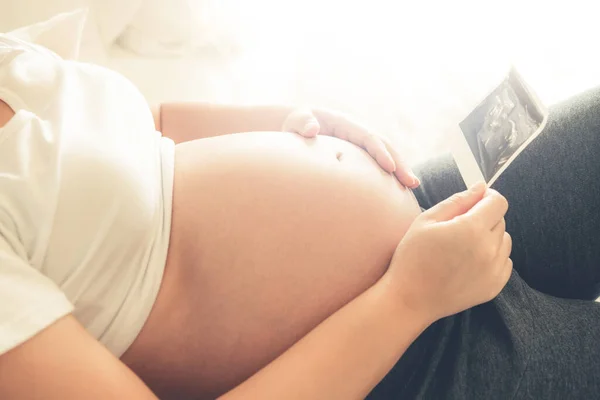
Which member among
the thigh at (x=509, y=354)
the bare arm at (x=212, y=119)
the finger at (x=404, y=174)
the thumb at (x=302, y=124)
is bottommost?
the thigh at (x=509, y=354)

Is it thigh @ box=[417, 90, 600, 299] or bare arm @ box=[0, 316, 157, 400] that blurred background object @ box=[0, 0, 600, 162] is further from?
bare arm @ box=[0, 316, 157, 400]

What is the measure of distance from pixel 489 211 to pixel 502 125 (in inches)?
4.8

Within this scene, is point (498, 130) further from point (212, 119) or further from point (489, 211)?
point (212, 119)

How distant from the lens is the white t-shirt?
529mm

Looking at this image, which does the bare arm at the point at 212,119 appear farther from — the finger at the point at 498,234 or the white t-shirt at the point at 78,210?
the finger at the point at 498,234

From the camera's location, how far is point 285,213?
2.13 feet

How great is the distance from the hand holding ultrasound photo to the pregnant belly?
4.4 inches

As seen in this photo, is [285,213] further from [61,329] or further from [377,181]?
[61,329]

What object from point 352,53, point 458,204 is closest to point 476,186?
point 458,204

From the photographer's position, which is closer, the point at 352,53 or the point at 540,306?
the point at 540,306

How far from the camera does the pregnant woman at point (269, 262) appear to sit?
54 cm

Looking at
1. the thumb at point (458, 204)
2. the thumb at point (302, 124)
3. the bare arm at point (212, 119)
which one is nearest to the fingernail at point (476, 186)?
the thumb at point (458, 204)

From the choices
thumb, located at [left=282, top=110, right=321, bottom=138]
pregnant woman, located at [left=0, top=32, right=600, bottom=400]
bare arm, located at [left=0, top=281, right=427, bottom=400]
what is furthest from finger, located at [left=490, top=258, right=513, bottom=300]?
thumb, located at [left=282, top=110, right=321, bottom=138]

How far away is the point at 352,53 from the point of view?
119cm
